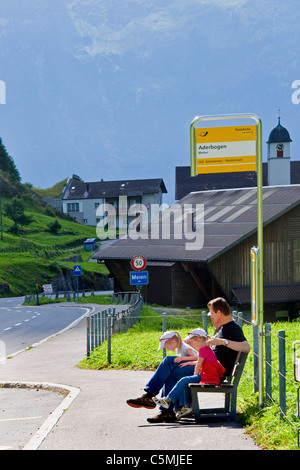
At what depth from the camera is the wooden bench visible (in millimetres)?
8842

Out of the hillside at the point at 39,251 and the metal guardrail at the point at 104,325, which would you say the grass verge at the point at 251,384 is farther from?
the hillside at the point at 39,251

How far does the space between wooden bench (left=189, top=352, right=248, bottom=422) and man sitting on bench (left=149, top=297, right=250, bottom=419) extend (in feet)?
0.42

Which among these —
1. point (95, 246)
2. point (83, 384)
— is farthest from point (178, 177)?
point (83, 384)

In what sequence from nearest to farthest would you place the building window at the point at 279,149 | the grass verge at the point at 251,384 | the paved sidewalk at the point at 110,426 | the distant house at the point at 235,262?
1. the grass verge at the point at 251,384
2. the paved sidewalk at the point at 110,426
3. the distant house at the point at 235,262
4. the building window at the point at 279,149

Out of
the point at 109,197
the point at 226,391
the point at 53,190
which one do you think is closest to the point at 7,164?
the point at 53,190

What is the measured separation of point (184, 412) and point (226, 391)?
22.8 inches

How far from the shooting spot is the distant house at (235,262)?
1665 inches

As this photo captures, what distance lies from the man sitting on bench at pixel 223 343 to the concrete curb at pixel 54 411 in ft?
4.84

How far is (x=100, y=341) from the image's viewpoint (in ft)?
73.4

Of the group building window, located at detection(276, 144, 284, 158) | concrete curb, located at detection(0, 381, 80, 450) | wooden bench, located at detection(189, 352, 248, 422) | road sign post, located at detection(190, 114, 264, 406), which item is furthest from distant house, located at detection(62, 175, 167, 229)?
wooden bench, located at detection(189, 352, 248, 422)

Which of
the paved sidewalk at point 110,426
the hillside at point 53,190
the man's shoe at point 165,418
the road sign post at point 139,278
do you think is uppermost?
the hillside at point 53,190

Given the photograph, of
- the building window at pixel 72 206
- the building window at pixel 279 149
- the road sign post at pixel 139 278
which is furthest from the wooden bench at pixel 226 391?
the building window at pixel 72 206

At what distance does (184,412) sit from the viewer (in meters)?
8.98
